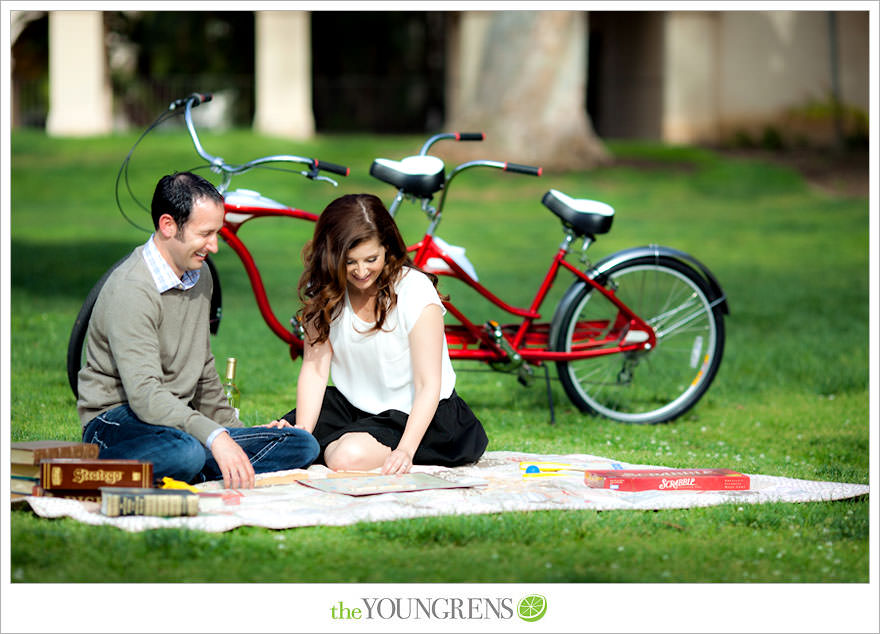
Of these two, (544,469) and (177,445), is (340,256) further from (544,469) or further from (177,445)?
(544,469)

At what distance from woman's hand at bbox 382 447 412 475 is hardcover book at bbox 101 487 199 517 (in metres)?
0.84

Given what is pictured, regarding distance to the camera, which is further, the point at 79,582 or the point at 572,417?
the point at 572,417

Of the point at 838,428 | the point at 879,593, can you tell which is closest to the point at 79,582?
the point at 879,593

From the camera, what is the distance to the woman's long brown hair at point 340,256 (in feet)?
14.4

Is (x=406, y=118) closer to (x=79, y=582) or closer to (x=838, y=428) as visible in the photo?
(x=838, y=428)

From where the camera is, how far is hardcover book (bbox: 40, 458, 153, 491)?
3.91 meters

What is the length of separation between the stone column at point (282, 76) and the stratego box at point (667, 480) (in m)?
17.9

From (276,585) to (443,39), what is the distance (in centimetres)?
2456

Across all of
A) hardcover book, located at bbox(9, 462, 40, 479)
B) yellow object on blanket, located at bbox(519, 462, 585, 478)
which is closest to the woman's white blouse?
yellow object on blanket, located at bbox(519, 462, 585, 478)

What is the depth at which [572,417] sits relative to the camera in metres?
6.11

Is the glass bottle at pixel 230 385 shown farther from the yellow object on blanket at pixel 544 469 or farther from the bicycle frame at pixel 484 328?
the yellow object on blanket at pixel 544 469

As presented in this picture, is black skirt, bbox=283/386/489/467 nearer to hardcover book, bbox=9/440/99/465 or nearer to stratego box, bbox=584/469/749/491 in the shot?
stratego box, bbox=584/469/749/491

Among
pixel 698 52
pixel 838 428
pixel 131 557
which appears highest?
pixel 698 52

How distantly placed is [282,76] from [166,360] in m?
18.4
